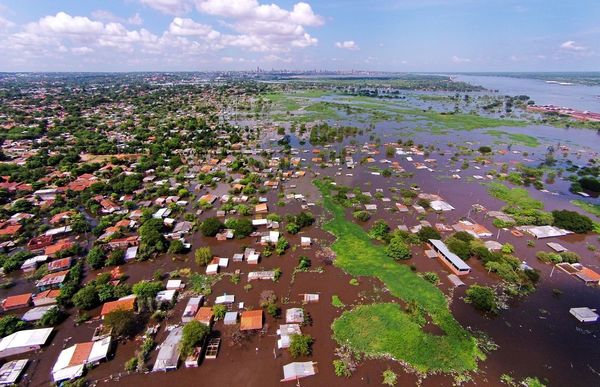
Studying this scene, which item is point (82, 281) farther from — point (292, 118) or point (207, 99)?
point (207, 99)

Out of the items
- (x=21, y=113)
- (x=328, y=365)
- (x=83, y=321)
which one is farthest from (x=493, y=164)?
(x=21, y=113)

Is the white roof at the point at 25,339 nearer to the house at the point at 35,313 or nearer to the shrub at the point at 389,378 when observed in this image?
the house at the point at 35,313

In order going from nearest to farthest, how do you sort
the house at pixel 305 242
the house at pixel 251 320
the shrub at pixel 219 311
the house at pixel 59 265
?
the house at pixel 251 320, the shrub at pixel 219 311, the house at pixel 59 265, the house at pixel 305 242

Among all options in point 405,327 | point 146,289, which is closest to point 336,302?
point 405,327

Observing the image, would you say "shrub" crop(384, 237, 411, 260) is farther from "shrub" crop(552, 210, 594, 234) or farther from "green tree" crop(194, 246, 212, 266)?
"shrub" crop(552, 210, 594, 234)

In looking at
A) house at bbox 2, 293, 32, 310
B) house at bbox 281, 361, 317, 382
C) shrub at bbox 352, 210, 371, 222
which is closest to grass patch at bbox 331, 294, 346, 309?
house at bbox 281, 361, 317, 382

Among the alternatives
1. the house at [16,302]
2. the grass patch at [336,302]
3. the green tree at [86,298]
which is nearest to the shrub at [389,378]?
the grass patch at [336,302]

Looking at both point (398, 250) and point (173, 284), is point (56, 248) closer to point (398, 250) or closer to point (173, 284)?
point (173, 284)
